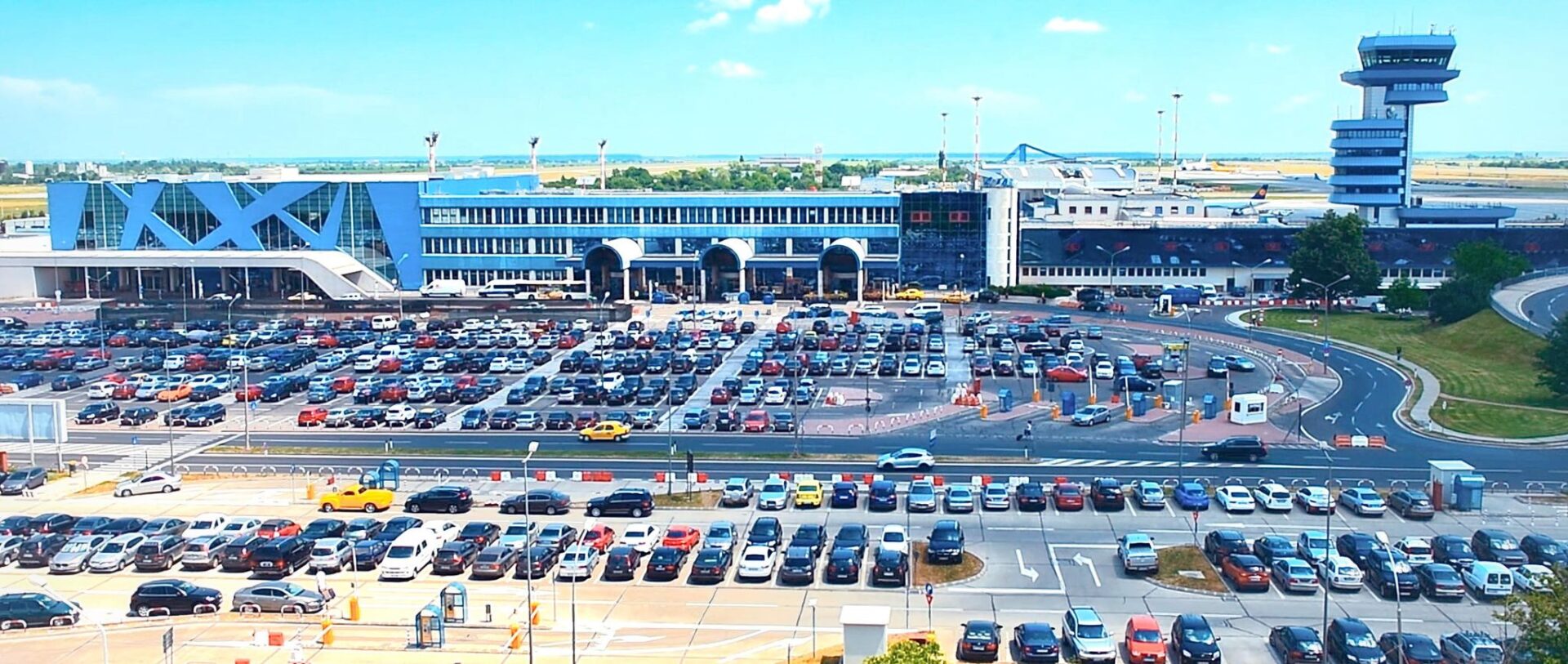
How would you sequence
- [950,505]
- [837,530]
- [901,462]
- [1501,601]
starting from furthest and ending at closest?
[901,462] → [950,505] → [837,530] → [1501,601]

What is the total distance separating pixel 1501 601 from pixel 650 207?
71788mm

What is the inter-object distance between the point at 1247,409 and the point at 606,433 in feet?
79.3

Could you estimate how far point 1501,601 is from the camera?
31.0 m

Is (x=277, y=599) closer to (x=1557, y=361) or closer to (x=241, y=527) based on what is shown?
(x=241, y=527)

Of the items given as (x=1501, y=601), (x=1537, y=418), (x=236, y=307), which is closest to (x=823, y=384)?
(x=1537, y=418)

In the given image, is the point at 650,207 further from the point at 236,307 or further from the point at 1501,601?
the point at 1501,601

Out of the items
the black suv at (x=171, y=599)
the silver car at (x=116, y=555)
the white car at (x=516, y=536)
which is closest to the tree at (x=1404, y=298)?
the white car at (x=516, y=536)

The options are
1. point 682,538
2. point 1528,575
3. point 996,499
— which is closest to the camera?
point 1528,575

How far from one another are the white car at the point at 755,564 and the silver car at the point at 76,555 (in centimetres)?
1629

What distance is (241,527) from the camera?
37.4 metres

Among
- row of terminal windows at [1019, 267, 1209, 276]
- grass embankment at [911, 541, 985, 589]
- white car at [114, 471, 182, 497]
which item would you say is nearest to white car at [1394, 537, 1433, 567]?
grass embankment at [911, 541, 985, 589]

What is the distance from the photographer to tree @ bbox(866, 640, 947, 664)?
2047cm

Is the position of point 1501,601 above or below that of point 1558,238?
below

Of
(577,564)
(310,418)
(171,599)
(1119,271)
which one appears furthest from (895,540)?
(1119,271)
